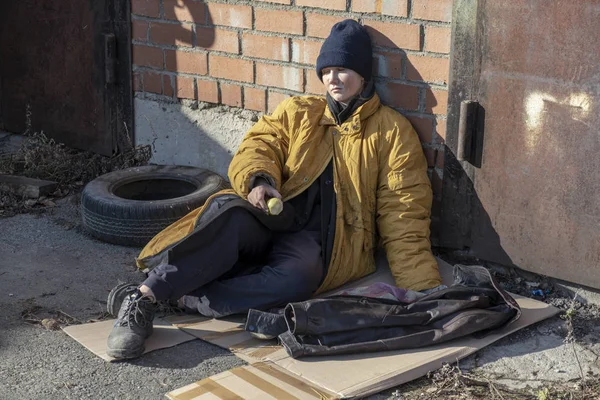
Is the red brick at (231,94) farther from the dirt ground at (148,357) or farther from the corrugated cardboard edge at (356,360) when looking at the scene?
the corrugated cardboard edge at (356,360)

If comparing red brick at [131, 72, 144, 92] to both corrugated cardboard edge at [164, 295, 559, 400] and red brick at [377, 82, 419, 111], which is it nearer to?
red brick at [377, 82, 419, 111]

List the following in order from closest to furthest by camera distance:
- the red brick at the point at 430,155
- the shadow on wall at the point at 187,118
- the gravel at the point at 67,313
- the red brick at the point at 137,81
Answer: the gravel at the point at 67,313, the red brick at the point at 430,155, the shadow on wall at the point at 187,118, the red brick at the point at 137,81

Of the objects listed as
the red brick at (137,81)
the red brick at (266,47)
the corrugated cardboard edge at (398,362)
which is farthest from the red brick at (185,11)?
the corrugated cardboard edge at (398,362)

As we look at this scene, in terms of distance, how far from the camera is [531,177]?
419 cm

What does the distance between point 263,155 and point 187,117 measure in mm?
1278

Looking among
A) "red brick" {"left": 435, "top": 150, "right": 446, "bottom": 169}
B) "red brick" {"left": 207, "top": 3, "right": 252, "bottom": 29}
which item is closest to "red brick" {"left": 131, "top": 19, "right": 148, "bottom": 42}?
"red brick" {"left": 207, "top": 3, "right": 252, "bottom": 29}

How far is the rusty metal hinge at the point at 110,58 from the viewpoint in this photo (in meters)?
5.65

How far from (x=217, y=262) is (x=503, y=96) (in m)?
1.47

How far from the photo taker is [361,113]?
14.4ft

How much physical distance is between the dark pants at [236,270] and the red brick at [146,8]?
1824mm

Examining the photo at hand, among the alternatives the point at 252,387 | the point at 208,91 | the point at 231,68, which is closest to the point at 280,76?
the point at 231,68

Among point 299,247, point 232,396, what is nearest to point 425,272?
point 299,247

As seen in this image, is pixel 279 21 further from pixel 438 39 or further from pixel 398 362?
pixel 398 362

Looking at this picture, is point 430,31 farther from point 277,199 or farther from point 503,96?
point 277,199
